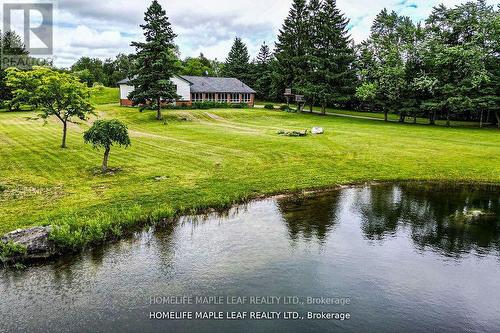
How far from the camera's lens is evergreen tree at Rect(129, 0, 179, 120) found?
4975 cm

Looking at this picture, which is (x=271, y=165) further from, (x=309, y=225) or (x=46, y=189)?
(x=46, y=189)

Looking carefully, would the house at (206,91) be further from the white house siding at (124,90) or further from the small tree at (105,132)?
the small tree at (105,132)

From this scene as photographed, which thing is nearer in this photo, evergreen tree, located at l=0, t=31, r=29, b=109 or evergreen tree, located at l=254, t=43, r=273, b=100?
evergreen tree, located at l=0, t=31, r=29, b=109

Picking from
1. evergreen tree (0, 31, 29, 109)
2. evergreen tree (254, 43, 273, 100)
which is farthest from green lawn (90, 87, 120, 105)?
evergreen tree (254, 43, 273, 100)

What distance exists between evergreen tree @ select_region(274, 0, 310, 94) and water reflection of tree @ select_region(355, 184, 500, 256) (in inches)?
1938

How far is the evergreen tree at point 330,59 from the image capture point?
61188 mm

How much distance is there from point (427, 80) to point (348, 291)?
1893 inches

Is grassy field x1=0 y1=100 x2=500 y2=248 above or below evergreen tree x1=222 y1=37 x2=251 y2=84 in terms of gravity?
below

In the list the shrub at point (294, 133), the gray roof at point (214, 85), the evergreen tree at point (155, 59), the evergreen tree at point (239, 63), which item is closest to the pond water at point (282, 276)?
the shrub at point (294, 133)

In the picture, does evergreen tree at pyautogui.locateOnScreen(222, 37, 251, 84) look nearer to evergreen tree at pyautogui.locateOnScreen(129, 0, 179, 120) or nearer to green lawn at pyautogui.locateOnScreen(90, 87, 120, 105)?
green lawn at pyautogui.locateOnScreen(90, 87, 120, 105)

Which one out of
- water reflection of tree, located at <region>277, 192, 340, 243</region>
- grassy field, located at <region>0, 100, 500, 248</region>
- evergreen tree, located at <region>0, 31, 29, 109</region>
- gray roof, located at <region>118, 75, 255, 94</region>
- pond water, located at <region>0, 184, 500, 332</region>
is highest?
evergreen tree, located at <region>0, 31, 29, 109</region>

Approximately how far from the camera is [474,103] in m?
50.8

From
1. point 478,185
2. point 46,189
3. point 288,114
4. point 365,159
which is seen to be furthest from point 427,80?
point 46,189

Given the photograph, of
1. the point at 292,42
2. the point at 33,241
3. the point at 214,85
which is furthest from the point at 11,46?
the point at 33,241
